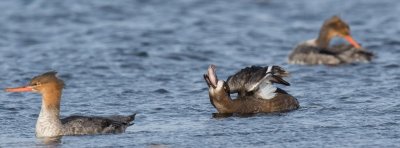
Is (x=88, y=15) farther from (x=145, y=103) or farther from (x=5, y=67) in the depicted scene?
(x=145, y=103)

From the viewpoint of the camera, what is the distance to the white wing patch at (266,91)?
1424 centimetres

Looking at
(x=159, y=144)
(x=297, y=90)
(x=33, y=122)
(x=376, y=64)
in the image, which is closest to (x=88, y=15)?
(x=376, y=64)

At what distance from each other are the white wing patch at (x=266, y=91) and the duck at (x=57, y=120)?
251 centimetres

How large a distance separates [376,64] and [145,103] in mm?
6281

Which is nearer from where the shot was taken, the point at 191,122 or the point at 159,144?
the point at 159,144

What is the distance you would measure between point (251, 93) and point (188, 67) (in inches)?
200

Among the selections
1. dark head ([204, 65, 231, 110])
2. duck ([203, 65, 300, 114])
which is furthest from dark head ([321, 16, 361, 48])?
dark head ([204, 65, 231, 110])

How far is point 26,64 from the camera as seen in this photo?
19.3 meters

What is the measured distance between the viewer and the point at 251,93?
14.3 m

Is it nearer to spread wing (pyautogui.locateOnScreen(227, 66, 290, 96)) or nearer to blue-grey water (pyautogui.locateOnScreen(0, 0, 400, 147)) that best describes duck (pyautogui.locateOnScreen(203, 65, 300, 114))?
spread wing (pyautogui.locateOnScreen(227, 66, 290, 96))

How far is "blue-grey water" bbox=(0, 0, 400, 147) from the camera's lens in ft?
39.7

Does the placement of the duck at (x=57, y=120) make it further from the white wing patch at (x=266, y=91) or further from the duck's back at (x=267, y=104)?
the white wing patch at (x=266, y=91)

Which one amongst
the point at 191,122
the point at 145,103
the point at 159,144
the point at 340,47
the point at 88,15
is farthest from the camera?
the point at 88,15

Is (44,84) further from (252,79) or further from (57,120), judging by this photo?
(252,79)
